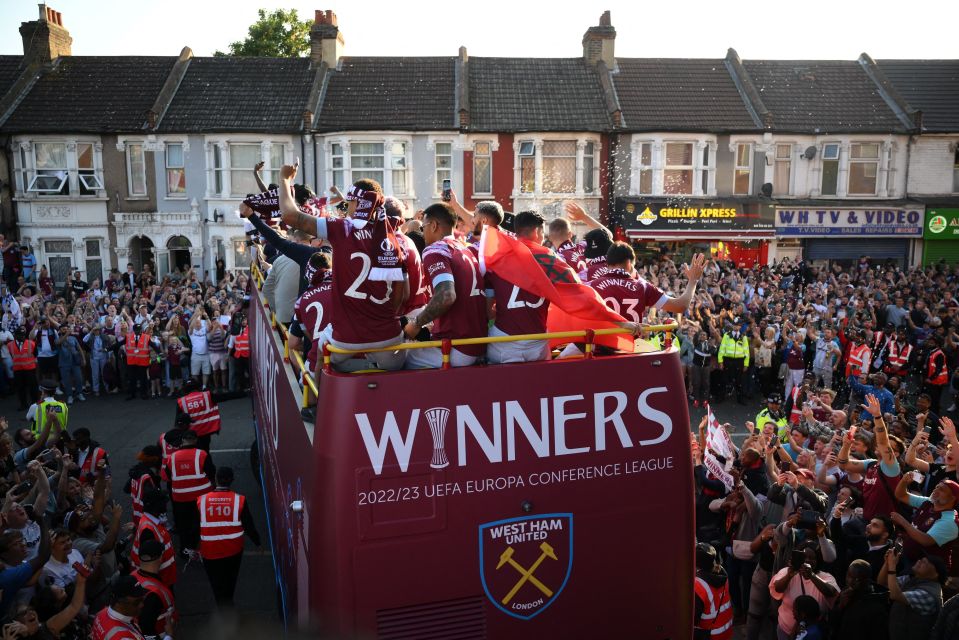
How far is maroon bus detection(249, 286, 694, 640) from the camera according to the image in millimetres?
4207

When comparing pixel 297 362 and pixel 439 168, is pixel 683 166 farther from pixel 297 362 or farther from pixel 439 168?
pixel 297 362

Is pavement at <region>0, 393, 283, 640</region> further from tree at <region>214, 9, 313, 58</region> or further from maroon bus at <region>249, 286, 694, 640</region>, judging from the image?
Answer: tree at <region>214, 9, 313, 58</region>

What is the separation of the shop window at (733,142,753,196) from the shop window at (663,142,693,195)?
1.83 m

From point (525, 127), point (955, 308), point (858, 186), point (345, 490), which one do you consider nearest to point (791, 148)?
point (858, 186)

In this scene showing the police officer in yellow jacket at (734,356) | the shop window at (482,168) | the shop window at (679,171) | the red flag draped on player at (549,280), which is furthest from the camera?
the shop window at (679,171)

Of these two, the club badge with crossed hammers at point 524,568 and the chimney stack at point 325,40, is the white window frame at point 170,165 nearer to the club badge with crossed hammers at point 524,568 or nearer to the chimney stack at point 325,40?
the chimney stack at point 325,40

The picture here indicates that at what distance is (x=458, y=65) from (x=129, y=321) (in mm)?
16772

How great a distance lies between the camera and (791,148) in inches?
1092

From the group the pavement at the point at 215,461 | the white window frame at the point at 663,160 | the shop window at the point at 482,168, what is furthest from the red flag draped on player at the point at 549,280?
the white window frame at the point at 663,160

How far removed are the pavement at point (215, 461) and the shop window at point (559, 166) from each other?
14.7m

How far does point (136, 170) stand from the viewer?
2738 centimetres

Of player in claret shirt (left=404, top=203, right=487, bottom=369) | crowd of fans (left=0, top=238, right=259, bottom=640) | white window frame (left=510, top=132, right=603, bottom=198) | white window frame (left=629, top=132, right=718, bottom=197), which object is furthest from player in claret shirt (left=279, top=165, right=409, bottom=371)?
white window frame (left=629, top=132, right=718, bottom=197)

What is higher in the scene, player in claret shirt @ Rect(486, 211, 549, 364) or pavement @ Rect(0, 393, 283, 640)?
player in claret shirt @ Rect(486, 211, 549, 364)

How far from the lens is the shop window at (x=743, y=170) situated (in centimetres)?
2764
